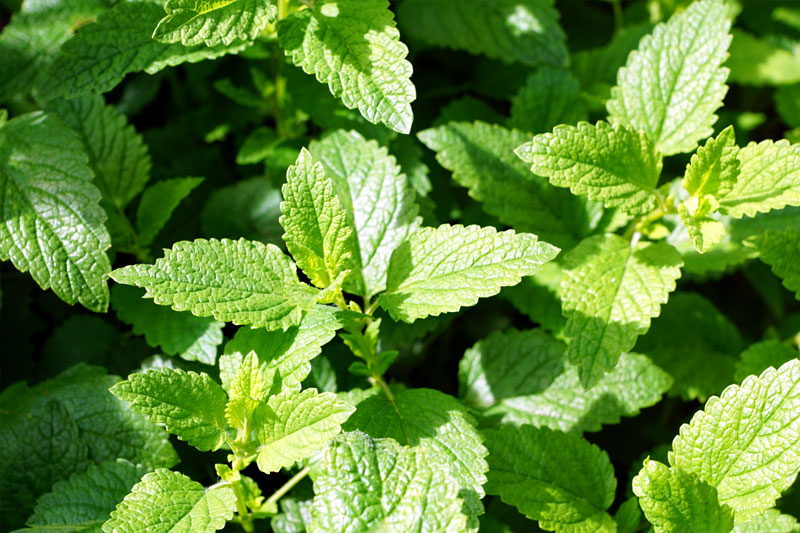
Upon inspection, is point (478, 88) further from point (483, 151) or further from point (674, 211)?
point (674, 211)

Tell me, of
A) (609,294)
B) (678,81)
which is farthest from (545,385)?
(678,81)

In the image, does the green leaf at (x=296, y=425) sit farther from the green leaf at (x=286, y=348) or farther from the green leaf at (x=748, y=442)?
the green leaf at (x=748, y=442)

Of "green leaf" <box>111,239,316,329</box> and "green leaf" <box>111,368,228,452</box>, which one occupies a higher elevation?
"green leaf" <box>111,239,316,329</box>

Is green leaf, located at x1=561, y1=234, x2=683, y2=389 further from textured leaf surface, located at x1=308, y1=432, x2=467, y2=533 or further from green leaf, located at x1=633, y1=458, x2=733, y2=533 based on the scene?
textured leaf surface, located at x1=308, y1=432, x2=467, y2=533

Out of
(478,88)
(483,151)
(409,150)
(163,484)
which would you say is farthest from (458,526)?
(478,88)

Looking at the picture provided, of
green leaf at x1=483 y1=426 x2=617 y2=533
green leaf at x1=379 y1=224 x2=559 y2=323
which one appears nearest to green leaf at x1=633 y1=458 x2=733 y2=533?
green leaf at x1=483 y1=426 x2=617 y2=533
